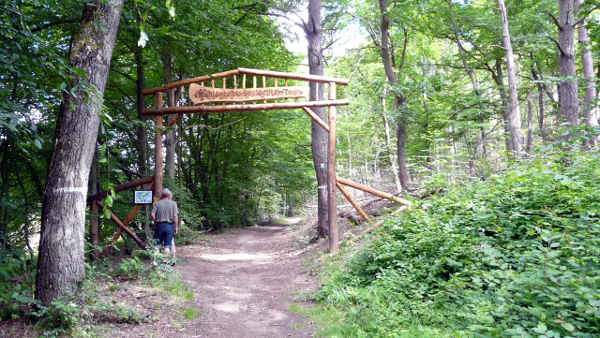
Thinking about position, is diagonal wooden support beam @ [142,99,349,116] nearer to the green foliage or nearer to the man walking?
the man walking

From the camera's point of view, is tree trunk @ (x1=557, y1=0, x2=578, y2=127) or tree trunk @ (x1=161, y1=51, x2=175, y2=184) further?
tree trunk @ (x1=161, y1=51, x2=175, y2=184)

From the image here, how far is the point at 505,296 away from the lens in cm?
316

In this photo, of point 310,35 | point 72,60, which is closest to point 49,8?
point 72,60

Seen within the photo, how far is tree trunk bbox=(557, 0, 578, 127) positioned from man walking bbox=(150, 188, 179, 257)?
30.4 feet

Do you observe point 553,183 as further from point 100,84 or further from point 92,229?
point 92,229

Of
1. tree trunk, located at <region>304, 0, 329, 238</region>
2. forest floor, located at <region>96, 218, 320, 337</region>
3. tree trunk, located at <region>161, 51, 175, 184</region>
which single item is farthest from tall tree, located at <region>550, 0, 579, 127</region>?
tree trunk, located at <region>161, 51, 175, 184</region>

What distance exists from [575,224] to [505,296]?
1.32 m

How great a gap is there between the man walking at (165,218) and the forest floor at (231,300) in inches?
33.9

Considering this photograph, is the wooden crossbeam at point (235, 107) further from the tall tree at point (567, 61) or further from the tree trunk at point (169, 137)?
the tall tree at point (567, 61)

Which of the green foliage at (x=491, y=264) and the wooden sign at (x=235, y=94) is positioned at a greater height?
the wooden sign at (x=235, y=94)

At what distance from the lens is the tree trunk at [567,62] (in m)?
7.79

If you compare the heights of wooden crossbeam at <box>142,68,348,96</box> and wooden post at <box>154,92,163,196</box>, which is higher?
wooden crossbeam at <box>142,68,348,96</box>

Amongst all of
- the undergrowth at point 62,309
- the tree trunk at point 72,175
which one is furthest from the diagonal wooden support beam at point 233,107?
the undergrowth at point 62,309

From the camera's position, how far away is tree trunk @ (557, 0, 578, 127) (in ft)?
25.5
